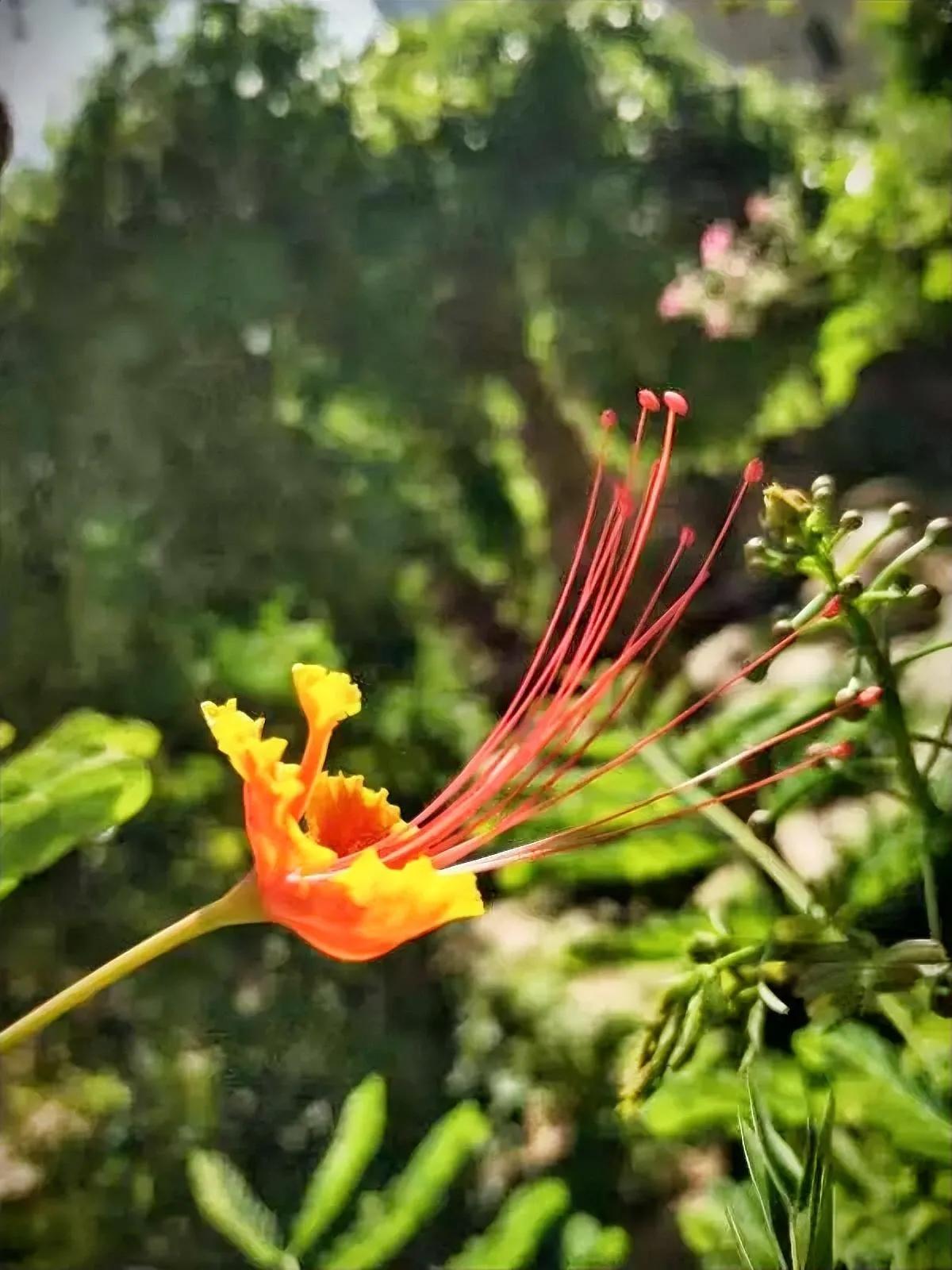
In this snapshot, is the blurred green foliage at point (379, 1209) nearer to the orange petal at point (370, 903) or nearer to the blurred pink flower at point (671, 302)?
the orange petal at point (370, 903)

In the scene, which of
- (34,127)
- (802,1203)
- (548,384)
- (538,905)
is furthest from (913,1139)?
(34,127)

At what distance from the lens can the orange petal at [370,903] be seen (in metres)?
0.59

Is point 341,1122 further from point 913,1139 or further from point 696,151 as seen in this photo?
point 696,151

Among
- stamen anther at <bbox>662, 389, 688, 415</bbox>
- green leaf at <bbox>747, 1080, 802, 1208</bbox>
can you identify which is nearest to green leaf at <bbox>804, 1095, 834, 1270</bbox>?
green leaf at <bbox>747, 1080, 802, 1208</bbox>

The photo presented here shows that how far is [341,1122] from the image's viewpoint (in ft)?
2.56

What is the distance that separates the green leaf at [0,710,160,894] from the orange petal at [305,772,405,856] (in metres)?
0.18

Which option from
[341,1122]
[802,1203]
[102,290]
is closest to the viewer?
[802,1203]

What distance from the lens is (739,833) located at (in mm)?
791

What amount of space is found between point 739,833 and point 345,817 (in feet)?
0.88

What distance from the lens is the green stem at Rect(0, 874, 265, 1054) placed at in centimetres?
63

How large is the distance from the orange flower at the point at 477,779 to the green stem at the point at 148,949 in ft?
0.04

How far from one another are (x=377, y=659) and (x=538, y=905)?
203mm

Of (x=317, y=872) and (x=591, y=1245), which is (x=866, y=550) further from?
(x=591, y=1245)

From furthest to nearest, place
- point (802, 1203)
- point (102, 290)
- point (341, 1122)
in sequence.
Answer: point (102, 290) < point (341, 1122) < point (802, 1203)
